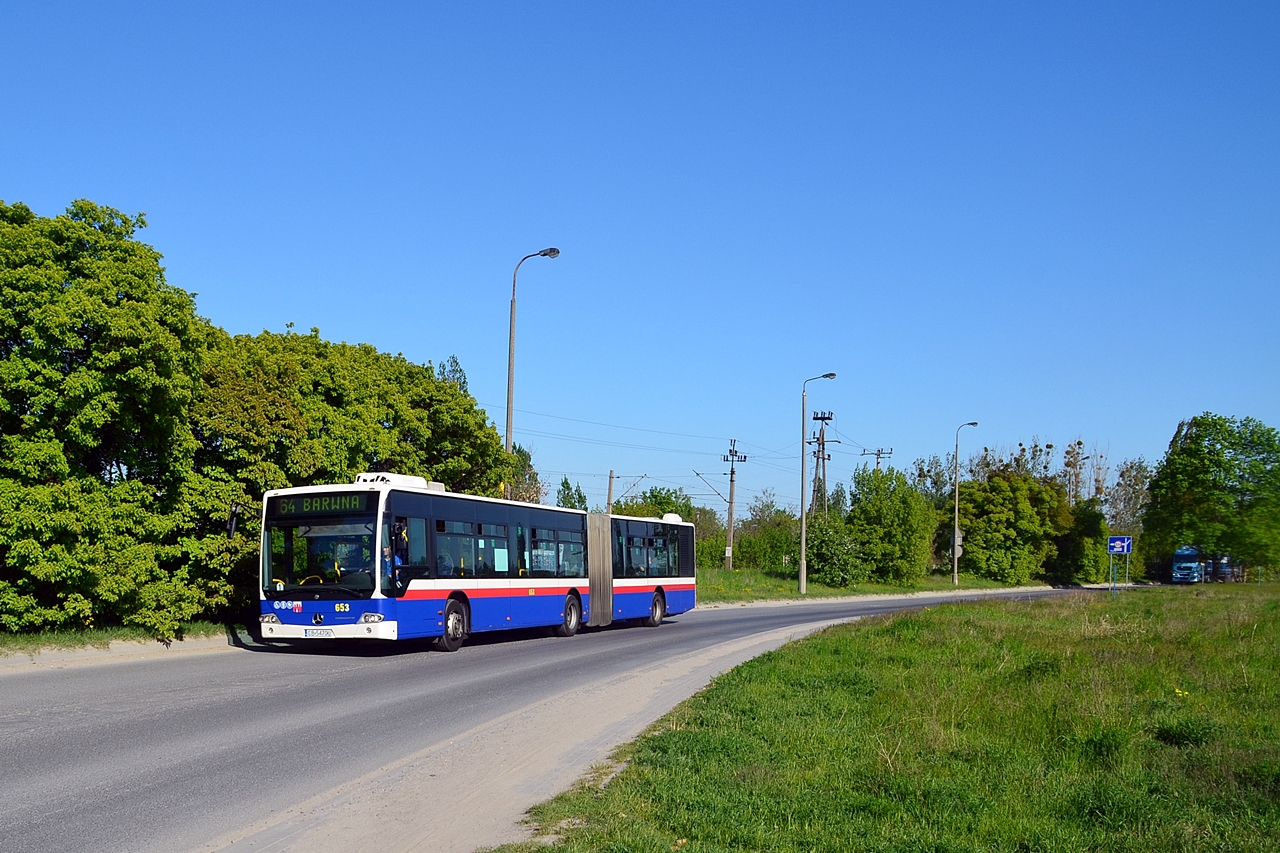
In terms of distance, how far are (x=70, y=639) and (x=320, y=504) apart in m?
4.47

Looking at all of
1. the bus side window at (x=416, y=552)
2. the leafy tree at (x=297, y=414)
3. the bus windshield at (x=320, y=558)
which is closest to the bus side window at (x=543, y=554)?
the leafy tree at (x=297, y=414)

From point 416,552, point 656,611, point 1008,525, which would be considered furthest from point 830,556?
point 416,552

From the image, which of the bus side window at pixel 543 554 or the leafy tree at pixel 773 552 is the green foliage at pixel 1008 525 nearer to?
the leafy tree at pixel 773 552

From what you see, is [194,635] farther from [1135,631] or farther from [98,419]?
[1135,631]

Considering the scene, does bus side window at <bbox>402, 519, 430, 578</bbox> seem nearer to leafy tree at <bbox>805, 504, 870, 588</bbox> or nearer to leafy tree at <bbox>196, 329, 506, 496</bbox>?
leafy tree at <bbox>196, 329, 506, 496</bbox>

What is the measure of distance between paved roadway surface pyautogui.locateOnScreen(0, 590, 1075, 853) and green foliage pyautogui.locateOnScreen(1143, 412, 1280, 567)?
1538 inches

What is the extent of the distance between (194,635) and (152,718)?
983 cm

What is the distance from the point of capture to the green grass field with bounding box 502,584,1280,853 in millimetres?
6711

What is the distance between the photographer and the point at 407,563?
19.7 m

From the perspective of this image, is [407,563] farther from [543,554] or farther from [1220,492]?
[1220,492]

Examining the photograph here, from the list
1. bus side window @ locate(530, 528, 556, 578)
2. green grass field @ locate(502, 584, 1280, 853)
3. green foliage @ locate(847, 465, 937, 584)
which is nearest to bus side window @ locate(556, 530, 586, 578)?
bus side window @ locate(530, 528, 556, 578)

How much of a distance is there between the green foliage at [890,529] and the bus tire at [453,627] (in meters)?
48.3

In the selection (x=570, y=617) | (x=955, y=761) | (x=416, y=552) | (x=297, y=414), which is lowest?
(x=570, y=617)

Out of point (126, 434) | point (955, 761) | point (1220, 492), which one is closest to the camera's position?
point (955, 761)
